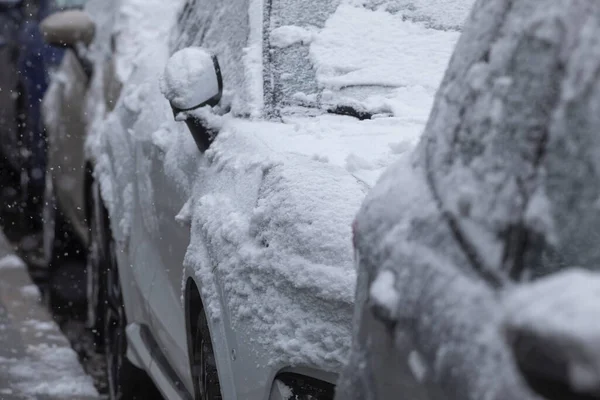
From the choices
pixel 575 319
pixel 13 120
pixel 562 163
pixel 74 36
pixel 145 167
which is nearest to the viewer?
pixel 575 319

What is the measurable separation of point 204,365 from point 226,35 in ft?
3.83

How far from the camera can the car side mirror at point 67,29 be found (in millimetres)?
5066

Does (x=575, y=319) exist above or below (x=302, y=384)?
above

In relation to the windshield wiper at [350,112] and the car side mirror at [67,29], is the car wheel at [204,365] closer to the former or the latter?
the windshield wiper at [350,112]

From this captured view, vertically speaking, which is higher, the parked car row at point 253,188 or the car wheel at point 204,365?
the parked car row at point 253,188

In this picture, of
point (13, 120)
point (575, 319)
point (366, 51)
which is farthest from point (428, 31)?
point (13, 120)

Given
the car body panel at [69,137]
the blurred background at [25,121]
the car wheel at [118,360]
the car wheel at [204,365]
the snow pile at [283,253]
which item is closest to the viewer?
the snow pile at [283,253]

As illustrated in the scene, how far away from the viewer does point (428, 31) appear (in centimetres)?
A: 325

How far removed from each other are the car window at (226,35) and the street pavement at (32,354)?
1.45m

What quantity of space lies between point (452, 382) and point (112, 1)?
467 centimetres

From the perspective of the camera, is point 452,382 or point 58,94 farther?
point 58,94

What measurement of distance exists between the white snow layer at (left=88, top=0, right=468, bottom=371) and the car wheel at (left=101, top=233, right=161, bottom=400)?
0.40 metres

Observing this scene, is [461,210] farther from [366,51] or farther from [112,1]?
[112,1]

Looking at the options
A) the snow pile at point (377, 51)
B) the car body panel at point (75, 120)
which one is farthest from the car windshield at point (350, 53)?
the car body panel at point (75, 120)
